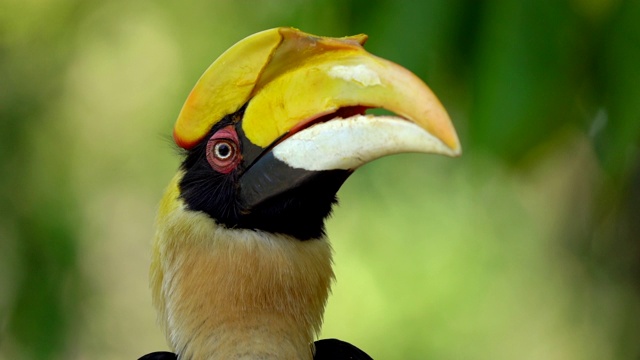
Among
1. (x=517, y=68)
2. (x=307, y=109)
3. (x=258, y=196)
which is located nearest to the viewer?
(x=307, y=109)

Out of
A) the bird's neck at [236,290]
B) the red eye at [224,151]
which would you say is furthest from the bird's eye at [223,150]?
the bird's neck at [236,290]

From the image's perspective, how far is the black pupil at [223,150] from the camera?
2.40 meters

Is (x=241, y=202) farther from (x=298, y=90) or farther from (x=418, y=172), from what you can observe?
(x=418, y=172)

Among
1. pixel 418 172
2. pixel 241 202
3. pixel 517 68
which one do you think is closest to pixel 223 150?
pixel 241 202

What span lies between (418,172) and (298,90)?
223 centimetres

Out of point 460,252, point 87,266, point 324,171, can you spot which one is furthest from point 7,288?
point 324,171

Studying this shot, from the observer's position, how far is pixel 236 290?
2.39 m

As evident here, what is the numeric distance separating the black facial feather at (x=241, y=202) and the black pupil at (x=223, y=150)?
4 centimetres

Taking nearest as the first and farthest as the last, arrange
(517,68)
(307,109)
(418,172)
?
(307,109) → (517,68) → (418,172)

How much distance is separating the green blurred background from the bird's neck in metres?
0.99

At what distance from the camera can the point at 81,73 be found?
4.59 metres

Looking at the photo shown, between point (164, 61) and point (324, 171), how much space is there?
277 centimetres

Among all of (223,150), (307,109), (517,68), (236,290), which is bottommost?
(236,290)

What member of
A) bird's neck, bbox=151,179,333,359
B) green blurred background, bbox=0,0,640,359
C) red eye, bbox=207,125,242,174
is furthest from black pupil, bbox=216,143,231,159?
green blurred background, bbox=0,0,640,359
